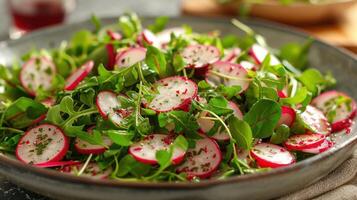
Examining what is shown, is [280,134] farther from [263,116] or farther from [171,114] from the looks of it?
[171,114]

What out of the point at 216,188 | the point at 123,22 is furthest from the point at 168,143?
the point at 123,22

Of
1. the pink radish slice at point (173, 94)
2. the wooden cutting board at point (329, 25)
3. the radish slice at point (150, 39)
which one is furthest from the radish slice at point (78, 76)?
the wooden cutting board at point (329, 25)

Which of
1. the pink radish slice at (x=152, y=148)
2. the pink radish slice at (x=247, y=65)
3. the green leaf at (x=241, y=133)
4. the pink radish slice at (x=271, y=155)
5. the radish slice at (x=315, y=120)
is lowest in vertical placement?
Answer: the radish slice at (x=315, y=120)

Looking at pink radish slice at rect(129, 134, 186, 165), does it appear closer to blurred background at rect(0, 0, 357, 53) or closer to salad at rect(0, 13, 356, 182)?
salad at rect(0, 13, 356, 182)

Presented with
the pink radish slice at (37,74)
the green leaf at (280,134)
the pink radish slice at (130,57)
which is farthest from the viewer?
the pink radish slice at (37,74)

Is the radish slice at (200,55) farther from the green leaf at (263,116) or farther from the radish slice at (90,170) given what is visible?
the radish slice at (90,170)

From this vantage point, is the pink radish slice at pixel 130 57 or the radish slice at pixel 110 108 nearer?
the radish slice at pixel 110 108
